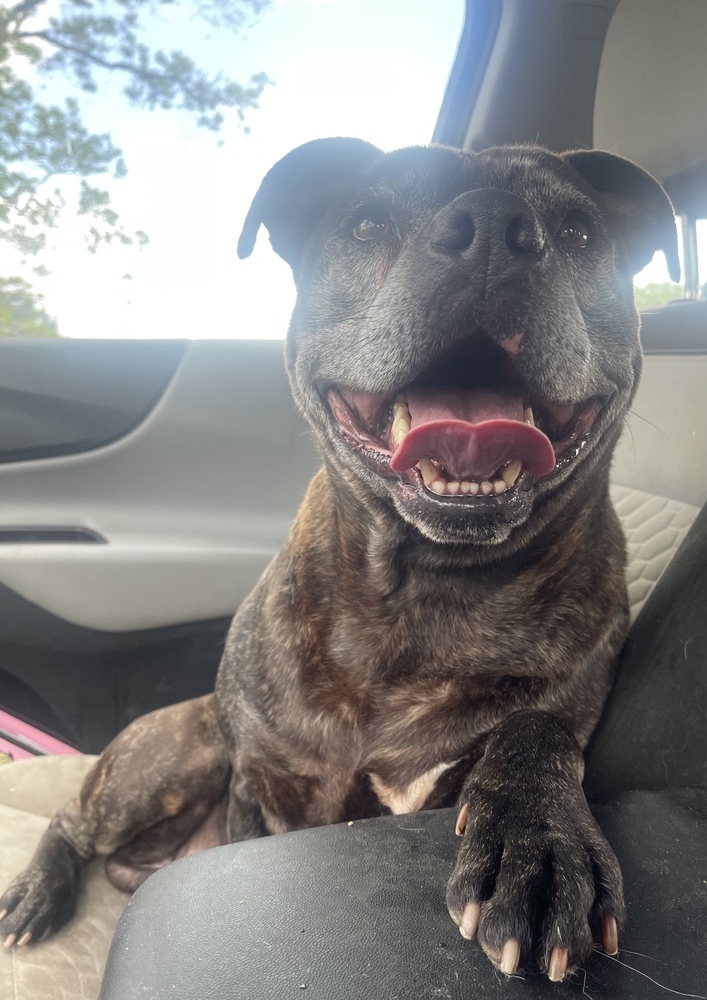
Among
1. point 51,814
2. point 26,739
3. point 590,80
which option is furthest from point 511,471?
point 26,739

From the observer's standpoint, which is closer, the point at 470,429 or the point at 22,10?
the point at 470,429

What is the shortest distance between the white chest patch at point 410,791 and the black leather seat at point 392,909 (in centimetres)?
28

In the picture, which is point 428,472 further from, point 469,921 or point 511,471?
point 469,921

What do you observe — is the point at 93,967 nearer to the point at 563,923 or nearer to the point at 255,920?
the point at 255,920

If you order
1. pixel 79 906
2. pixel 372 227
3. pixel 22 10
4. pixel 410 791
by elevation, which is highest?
pixel 22 10

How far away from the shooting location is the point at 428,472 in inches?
54.3

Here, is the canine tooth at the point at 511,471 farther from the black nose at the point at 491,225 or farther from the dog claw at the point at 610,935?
the dog claw at the point at 610,935

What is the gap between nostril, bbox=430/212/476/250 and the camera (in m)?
1.26

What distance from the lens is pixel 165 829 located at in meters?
1.95

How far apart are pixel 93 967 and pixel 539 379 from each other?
4.72 feet

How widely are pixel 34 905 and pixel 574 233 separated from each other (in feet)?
5.86

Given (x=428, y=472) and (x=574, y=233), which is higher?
(x=574, y=233)

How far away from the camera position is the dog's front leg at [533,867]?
95cm

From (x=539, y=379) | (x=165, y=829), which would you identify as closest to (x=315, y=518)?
(x=539, y=379)
